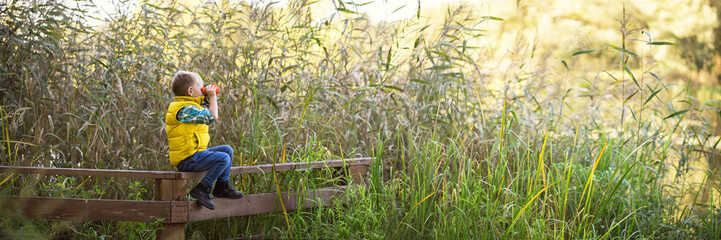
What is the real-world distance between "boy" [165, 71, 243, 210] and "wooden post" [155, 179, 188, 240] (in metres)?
Answer: 0.11

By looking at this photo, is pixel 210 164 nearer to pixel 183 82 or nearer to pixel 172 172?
pixel 172 172

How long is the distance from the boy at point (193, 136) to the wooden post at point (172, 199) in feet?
0.35

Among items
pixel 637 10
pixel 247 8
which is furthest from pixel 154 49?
pixel 637 10

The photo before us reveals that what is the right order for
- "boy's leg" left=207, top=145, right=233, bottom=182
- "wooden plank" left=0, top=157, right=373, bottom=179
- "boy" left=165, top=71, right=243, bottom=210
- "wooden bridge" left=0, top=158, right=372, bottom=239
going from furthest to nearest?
"boy's leg" left=207, top=145, right=233, bottom=182 → "boy" left=165, top=71, right=243, bottom=210 → "wooden bridge" left=0, top=158, right=372, bottom=239 → "wooden plank" left=0, top=157, right=373, bottom=179

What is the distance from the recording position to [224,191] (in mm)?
3301

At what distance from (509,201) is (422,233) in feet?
1.88

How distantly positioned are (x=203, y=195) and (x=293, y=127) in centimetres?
96

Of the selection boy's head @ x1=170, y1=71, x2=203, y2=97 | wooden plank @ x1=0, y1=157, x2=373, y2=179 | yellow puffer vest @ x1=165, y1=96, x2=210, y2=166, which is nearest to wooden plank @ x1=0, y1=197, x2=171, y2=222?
wooden plank @ x1=0, y1=157, x2=373, y2=179

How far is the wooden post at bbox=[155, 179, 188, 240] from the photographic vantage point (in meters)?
3.04

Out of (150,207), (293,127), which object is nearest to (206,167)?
(150,207)

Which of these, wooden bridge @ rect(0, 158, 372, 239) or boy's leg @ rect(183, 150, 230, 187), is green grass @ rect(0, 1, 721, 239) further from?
boy's leg @ rect(183, 150, 230, 187)

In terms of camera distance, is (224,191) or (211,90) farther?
(224,191)

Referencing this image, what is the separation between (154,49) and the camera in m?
4.11

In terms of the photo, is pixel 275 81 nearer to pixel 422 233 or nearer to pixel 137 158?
pixel 137 158
